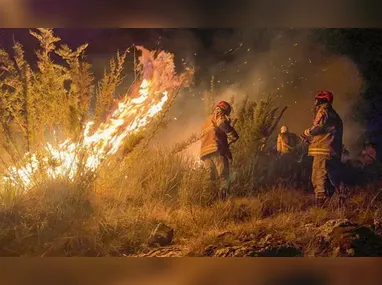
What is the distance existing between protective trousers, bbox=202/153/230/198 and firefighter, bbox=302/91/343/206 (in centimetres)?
47

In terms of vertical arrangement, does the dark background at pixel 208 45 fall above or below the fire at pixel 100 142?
above

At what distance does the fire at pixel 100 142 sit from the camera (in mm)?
2922

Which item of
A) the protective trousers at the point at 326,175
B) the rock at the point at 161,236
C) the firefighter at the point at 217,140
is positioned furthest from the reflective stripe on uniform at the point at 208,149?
the protective trousers at the point at 326,175

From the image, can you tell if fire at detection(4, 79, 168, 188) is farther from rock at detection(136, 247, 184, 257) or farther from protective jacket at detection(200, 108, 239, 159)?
rock at detection(136, 247, 184, 257)

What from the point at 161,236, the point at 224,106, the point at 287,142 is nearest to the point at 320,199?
the point at 287,142

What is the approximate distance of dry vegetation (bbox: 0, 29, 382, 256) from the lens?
2.88 meters

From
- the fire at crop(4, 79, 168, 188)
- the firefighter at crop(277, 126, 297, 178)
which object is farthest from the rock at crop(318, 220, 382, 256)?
the fire at crop(4, 79, 168, 188)

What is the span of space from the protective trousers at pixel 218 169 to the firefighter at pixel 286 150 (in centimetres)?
30

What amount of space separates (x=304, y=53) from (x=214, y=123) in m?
0.64

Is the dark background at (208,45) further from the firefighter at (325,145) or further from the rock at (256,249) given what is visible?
the rock at (256,249)

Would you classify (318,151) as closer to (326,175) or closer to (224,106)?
(326,175)

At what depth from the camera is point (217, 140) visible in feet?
9.75
